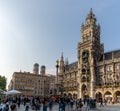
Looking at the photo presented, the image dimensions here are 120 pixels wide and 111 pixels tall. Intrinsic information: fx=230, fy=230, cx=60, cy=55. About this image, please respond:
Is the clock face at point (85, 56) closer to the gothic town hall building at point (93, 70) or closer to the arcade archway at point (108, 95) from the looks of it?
the gothic town hall building at point (93, 70)

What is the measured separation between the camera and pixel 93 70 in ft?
281

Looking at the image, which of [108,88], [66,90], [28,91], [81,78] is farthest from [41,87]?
[108,88]

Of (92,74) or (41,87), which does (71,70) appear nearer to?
(92,74)

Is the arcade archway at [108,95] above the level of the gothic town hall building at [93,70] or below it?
below

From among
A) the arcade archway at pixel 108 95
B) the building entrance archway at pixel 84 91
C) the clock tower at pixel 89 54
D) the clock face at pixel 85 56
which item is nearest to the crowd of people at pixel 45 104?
the arcade archway at pixel 108 95

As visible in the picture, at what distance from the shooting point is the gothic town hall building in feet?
261

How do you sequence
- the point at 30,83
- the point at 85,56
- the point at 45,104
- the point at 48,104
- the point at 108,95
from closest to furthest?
1. the point at 45,104
2. the point at 48,104
3. the point at 108,95
4. the point at 85,56
5. the point at 30,83

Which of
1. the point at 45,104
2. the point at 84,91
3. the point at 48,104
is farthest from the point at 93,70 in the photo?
the point at 45,104

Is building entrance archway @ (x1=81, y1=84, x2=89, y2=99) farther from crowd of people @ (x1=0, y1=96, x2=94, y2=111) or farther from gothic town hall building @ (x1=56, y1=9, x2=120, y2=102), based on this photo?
crowd of people @ (x1=0, y1=96, x2=94, y2=111)

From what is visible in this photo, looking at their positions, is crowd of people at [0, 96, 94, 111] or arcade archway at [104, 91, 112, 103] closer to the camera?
crowd of people at [0, 96, 94, 111]

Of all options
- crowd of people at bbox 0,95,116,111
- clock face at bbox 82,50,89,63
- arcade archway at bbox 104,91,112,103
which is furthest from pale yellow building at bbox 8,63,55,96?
crowd of people at bbox 0,95,116,111

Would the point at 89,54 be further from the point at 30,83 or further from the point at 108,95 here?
the point at 30,83

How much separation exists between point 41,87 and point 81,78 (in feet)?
183

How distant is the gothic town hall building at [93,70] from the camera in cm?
7944
